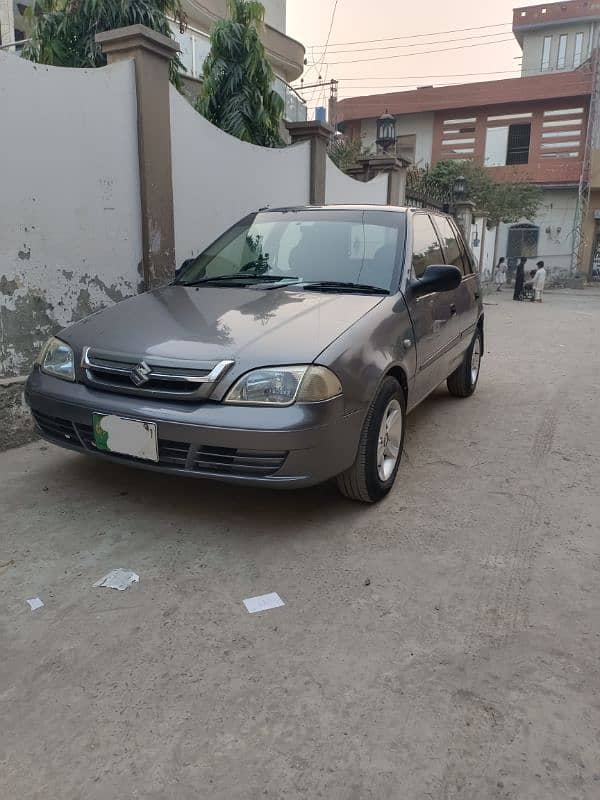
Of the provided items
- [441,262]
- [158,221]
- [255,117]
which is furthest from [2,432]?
[255,117]

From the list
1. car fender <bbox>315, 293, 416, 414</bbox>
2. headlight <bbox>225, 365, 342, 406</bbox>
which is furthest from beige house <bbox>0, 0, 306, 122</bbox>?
headlight <bbox>225, 365, 342, 406</bbox>

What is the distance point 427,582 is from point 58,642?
1498 millimetres

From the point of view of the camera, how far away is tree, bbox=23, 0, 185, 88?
583 cm

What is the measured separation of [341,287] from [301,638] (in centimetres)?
209

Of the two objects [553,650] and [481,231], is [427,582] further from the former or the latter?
[481,231]

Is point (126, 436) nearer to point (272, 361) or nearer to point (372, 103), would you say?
point (272, 361)

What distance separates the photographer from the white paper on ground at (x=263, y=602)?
254 cm

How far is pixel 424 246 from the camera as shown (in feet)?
14.3

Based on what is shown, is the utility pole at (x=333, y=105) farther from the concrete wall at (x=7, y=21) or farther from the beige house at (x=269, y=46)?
the concrete wall at (x=7, y=21)

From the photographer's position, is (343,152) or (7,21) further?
(343,152)

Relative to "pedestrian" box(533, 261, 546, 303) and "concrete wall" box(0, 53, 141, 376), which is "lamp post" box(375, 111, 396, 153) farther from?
"concrete wall" box(0, 53, 141, 376)

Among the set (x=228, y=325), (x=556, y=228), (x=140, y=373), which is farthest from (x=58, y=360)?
(x=556, y=228)

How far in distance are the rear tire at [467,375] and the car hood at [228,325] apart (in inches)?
92.6

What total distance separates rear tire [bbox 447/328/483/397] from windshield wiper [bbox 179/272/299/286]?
2254 mm
